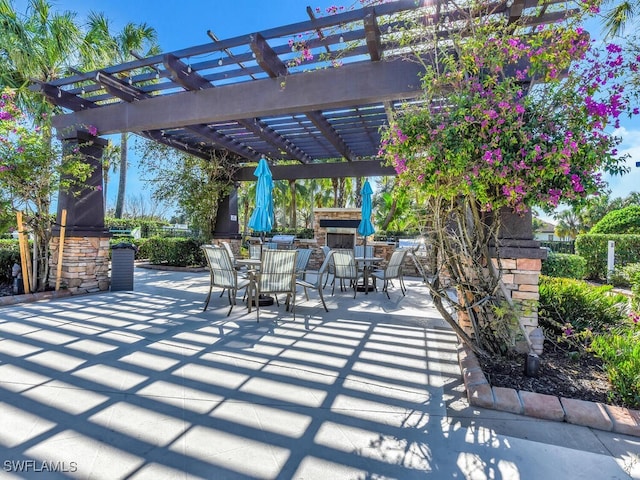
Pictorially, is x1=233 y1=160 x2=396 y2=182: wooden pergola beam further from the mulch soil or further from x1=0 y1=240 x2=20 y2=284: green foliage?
the mulch soil

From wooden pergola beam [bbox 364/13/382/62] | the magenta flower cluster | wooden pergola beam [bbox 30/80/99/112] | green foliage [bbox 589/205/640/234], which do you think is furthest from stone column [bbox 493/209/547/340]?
green foliage [bbox 589/205/640/234]

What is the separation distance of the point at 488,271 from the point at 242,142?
245 inches

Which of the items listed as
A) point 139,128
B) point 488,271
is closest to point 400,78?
point 488,271

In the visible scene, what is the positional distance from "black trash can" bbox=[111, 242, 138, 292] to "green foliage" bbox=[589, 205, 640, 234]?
1218 cm

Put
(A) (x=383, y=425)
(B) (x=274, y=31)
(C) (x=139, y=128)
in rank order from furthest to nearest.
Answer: (C) (x=139, y=128) → (B) (x=274, y=31) → (A) (x=383, y=425)

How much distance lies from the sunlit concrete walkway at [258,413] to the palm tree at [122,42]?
6.26 metres

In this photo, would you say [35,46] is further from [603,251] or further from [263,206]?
[603,251]

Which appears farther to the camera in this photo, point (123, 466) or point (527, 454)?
point (527, 454)

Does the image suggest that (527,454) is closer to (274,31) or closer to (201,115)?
(274,31)

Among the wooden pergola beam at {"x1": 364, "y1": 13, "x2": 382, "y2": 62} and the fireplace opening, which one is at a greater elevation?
the wooden pergola beam at {"x1": 364, "y1": 13, "x2": 382, "y2": 62}

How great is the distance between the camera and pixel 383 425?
78.4 inches

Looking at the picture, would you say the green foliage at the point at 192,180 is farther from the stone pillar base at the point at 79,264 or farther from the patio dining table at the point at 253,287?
the patio dining table at the point at 253,287

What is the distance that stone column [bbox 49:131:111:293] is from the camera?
18.3 feet

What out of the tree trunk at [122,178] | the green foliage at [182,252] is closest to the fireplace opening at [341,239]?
the green foliage at [182,252]
